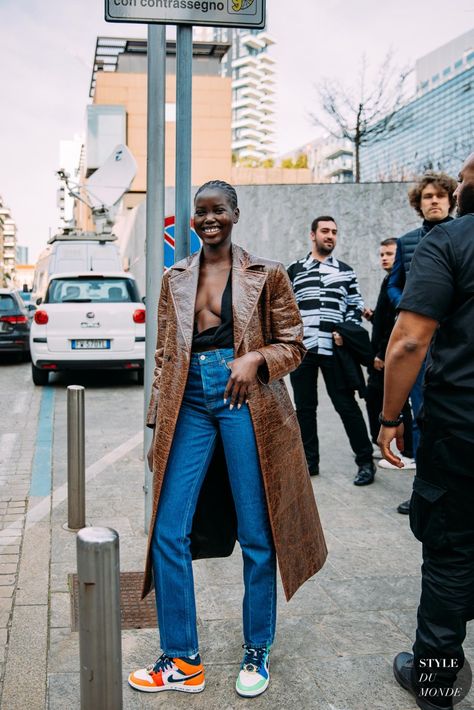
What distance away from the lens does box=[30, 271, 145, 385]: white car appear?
1144 cm

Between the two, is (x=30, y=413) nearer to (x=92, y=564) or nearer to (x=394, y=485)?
(x=394, y=485)

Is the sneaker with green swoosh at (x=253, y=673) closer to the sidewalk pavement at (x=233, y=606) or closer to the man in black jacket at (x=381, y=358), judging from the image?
the sidewalk pavement at (x=233, y=606)

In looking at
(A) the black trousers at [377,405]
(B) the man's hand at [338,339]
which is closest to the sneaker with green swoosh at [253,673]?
(B) the man's hand at [338,339]

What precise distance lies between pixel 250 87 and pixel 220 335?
19792 centimetres

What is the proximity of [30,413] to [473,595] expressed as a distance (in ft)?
25.1

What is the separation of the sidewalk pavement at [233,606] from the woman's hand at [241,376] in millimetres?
1138

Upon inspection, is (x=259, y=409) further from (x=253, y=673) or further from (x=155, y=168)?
(x=155, y=168)

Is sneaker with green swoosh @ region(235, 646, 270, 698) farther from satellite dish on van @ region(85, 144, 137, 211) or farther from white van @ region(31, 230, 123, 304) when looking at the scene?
satellite dish on van @ region(85, 144, 137, 211)

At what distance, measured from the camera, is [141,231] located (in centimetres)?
1992

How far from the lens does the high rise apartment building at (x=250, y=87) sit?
618 ft

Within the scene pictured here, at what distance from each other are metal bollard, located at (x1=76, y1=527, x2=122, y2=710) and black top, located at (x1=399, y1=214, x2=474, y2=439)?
4.17 feet

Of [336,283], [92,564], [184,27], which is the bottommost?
[92,564]

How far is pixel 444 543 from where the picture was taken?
267cm

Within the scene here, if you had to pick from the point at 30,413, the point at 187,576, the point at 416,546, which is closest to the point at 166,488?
the point at 187,576
